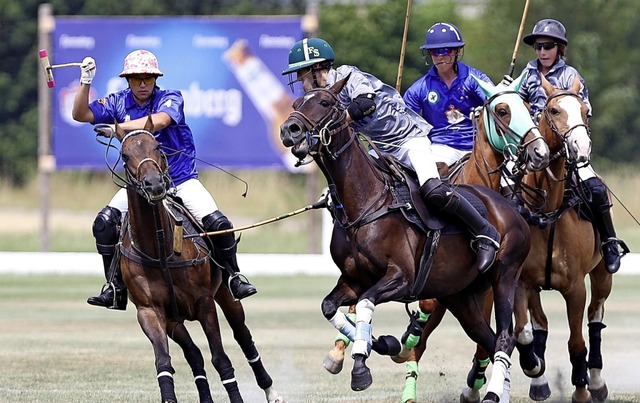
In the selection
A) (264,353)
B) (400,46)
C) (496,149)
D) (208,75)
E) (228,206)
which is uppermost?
(496,149)

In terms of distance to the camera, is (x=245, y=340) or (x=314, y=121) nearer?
(x=314, y=121)

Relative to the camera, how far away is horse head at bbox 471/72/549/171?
968 cm

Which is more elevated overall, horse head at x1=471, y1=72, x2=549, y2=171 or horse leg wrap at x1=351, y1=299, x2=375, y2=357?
horse head at x1=471, y1=72, x2=549, y2=171

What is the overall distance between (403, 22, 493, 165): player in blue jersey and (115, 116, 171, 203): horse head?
8.17ft

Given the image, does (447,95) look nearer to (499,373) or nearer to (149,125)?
(499,373)

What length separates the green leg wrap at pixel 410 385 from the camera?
10219mm

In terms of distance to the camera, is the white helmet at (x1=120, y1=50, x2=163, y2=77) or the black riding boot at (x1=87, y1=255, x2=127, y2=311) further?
the black riding boot at (x1=87, y1=255, x2=127, y2=311)

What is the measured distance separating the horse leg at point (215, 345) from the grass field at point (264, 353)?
42.5 inches

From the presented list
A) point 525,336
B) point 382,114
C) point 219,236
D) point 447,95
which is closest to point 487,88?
point 447,95

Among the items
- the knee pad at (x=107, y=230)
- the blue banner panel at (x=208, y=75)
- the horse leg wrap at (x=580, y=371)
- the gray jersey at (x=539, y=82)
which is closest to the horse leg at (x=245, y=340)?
the knee pad at (x=107, y=230)

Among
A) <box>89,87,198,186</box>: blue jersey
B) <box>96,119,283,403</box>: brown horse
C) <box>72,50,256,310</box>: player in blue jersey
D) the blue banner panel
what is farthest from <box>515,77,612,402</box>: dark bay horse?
the blue banner panel

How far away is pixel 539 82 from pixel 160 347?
3.57 m

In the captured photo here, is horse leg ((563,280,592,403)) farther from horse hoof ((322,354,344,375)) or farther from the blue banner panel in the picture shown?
the blue banner panel

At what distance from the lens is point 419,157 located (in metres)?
9.64
